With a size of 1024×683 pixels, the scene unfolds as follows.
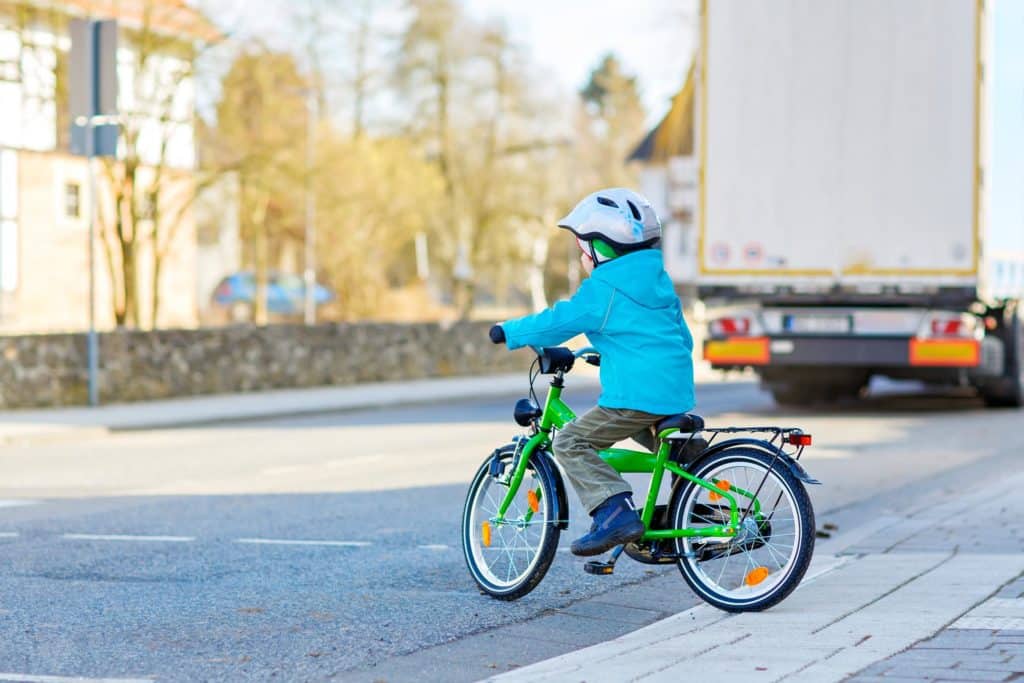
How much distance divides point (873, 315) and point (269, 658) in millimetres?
12537

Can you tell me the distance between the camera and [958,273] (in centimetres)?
1645

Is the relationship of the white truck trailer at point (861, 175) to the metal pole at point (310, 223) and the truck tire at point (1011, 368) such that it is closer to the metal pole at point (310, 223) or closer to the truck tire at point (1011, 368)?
the truck tire at point (1011, 368)

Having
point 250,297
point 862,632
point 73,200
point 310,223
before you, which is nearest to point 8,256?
point 73,200

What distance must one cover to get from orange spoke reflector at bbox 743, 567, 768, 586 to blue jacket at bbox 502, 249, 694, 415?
670 mm

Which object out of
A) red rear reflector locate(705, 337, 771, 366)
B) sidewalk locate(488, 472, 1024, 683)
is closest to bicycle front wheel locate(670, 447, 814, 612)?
sidewalk locate(488, 472, 1024, 683)

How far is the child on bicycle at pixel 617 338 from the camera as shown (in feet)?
20.1

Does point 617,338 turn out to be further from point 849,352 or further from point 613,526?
point 849,352

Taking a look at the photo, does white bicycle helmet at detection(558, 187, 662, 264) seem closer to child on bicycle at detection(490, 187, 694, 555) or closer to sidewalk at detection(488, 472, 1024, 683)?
child on bicycle at detection(490, 187, 694, 555)

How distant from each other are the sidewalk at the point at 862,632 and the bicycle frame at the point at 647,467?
33cm

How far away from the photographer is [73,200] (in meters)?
43.2

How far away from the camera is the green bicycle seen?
19.8 feet

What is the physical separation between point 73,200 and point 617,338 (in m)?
39.2

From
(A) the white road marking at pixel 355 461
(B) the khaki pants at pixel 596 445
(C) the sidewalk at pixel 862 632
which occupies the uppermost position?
(B) the khaki pants at pixel 596 445

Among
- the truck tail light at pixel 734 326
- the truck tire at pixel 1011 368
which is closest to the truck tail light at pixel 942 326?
the truck tire at pixel 1011 368
